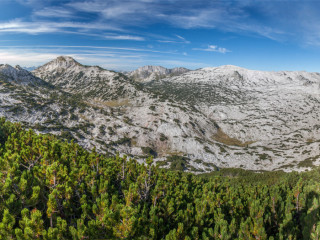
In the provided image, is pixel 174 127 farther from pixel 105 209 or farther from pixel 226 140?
pixel 105 209


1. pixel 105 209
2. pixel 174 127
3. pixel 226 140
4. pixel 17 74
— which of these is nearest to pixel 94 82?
pixel 17 74

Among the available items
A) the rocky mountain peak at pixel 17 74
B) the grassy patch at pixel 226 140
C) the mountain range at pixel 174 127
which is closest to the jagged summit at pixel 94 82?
the mountain range at pixel 174 127

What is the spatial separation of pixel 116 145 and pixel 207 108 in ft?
311

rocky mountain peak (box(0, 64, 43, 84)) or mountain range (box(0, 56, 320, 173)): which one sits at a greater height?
rocky mountain peak (box(0, 64, 43, 84))

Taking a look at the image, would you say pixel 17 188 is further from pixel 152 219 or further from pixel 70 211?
pixel 152 219

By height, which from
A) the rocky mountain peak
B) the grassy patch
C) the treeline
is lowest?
the grassy patch

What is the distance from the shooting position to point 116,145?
71.1 metres

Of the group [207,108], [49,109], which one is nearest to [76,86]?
[49,109]

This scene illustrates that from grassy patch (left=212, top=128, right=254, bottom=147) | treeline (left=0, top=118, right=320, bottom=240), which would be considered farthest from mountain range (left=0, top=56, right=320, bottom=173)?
treeline (left=0, top=118, right=320, bottom=240)

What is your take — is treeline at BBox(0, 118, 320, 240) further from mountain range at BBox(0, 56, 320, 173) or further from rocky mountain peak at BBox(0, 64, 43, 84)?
rocky mountain peak at BBox(0, 64, 43, 84)

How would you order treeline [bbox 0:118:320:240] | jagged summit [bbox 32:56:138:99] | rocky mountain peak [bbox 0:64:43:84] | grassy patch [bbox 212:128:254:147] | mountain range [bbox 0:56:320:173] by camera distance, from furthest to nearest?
jagged summit [bbox 32:56:138:99] → rocky mountain peak [bbox 0:64:43:84] → grassy patch [bbox 212:128:254:147] → mountain range [bbox 0:56:320:173] → treeline [bbox 0:118:320:240]

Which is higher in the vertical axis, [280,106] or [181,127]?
[280,106]

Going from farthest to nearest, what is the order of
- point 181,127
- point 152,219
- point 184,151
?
point 181,127
point 184,151
point 152,219

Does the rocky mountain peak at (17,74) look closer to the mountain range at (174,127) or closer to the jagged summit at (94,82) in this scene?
the mountain range at (174,127)
